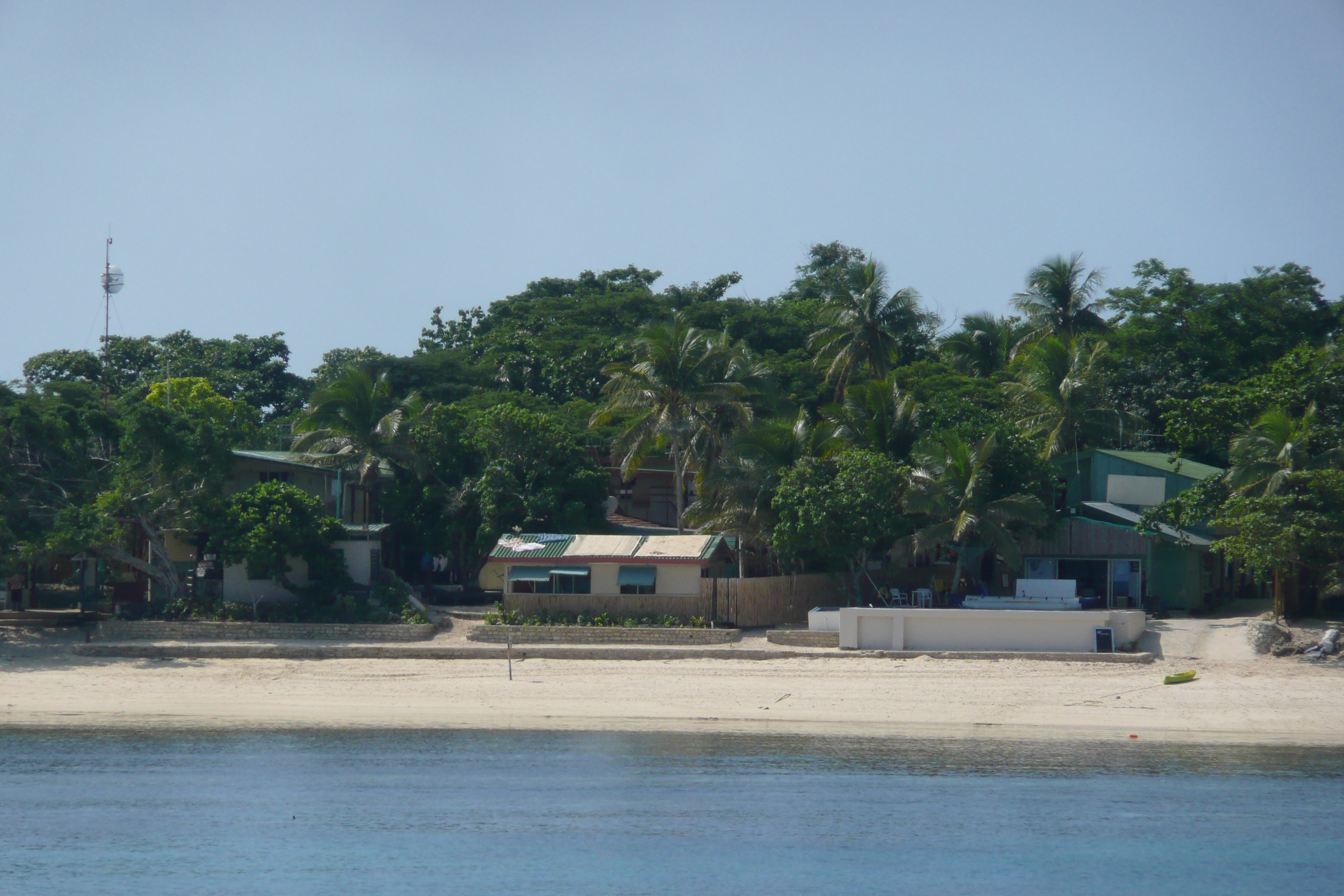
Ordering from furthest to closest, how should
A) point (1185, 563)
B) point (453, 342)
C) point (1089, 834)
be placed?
point (453, 342), point (1185, 563), point (1089, 834)

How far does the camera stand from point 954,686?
987 inches

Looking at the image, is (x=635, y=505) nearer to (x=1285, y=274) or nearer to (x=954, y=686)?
(x=954, y=686)

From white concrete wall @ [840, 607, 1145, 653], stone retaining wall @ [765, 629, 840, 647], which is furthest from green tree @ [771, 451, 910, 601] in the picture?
stone retaining wall @ [765, 629, 840, 647]

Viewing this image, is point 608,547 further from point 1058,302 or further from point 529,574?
point 1058,302

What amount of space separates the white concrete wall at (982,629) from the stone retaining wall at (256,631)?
11.5 metres

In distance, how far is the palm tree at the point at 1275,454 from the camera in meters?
27.7

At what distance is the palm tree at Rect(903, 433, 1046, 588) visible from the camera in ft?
97.5

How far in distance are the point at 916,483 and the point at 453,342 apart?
154ft

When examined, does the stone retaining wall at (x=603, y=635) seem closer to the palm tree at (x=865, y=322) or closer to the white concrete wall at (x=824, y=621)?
the white concrete wall at (x=824, y=621)

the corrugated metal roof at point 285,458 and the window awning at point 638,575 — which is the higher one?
the corrugated metal roof at point 285,458

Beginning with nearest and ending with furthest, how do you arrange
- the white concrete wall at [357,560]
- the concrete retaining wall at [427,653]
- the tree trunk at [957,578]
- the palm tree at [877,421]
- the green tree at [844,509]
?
the concrete retaining wall at [427,653] < the green tree at [844,509] < the tree trunk at [957,578] < the white concrete wall at [357,560] < the palm tree at [877,421]

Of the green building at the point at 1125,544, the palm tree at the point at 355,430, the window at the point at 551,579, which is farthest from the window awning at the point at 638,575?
the green building at the point at 1125,544

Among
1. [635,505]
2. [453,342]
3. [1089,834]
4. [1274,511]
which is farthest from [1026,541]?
[453,342]

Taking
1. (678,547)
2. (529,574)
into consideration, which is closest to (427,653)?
(529,574)
